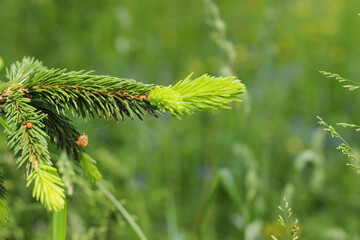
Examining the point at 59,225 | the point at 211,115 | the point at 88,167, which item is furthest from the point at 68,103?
the point at 211,115

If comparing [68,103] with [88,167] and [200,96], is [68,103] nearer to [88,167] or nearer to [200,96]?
[88,167]

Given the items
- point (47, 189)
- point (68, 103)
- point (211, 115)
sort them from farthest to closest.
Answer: point (211, 115)
point (68, 103)
point (47, 189)

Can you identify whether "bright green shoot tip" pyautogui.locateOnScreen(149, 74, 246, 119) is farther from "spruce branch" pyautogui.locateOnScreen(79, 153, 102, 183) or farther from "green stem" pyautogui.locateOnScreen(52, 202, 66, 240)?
"green stem" pyautogui.locateOnScreen(52, 202, 66, 240)

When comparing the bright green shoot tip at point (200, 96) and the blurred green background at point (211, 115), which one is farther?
the blurred green background at point (211, 115)

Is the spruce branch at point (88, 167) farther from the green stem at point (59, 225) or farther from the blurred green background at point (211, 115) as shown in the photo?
the blurred green background at point (211, 115)

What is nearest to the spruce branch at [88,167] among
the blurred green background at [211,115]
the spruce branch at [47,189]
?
the spruce branch at [47,189]

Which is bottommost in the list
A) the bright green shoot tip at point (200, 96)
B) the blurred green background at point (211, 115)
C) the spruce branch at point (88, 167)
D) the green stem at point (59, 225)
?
the green stem at point (59, 225)

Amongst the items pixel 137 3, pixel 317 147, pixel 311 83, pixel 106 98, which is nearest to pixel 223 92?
pixel 106 98
